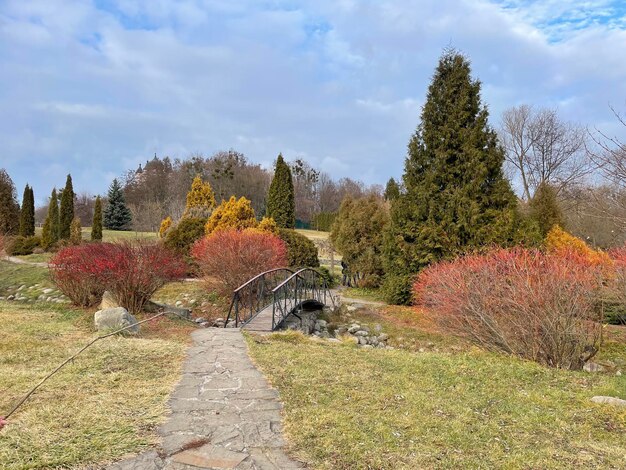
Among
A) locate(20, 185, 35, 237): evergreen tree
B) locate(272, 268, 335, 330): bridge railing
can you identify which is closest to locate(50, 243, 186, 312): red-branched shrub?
locate(272, 268, 335, 330): bridge railing

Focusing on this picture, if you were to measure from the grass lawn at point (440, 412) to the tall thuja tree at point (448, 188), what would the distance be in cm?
743

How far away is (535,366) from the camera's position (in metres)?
5.77

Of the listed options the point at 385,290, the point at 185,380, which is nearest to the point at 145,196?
the point at 385,290

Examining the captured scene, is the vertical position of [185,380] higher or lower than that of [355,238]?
lower

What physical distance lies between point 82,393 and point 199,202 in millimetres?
21072

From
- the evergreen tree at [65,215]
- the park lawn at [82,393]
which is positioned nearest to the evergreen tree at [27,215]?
the evergreen tree at [65,215]

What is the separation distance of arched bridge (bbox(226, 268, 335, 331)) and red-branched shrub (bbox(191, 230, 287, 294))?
339mm

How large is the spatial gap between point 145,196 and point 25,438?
4720cm

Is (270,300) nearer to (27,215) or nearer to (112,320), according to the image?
(112,320)

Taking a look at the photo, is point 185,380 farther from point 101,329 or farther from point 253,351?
point 101,329

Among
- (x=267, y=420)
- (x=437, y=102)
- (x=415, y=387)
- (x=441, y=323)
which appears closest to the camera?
(x=267, y=420)

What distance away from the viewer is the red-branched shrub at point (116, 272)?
9.51 meters

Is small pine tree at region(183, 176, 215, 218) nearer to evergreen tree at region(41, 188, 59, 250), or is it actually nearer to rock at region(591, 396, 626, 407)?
evergreen tree at region(41, 188, 59, 250)

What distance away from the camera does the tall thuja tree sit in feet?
43.7
